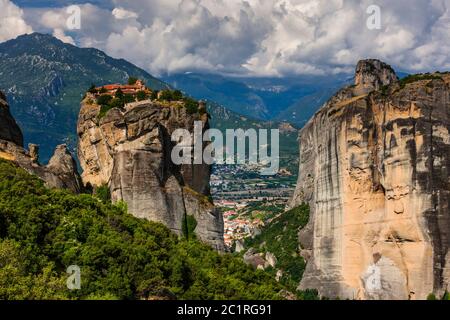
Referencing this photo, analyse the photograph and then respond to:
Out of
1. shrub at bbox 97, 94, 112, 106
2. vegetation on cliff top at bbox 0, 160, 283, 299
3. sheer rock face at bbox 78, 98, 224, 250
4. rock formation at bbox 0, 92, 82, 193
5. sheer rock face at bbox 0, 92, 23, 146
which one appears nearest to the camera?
vegetation on cliff top at bbox 0, 160, 283, 299

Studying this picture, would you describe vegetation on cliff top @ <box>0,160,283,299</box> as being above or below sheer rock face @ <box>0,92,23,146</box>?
below

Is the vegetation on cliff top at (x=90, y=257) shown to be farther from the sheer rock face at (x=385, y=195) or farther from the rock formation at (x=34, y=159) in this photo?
the sheer rock face at (x=385, y=195)

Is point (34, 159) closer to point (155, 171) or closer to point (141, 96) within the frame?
point (155, 171)

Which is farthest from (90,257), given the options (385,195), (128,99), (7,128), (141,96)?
(385,195)

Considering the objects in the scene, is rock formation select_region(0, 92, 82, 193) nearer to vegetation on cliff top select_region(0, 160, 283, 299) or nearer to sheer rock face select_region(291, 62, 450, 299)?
vegetation on cliff top select_region(0, 160, 283, 299)

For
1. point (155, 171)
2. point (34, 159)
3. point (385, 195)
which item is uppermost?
point (34, 159)

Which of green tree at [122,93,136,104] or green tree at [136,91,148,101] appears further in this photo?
green tree at [136,91,148,101]

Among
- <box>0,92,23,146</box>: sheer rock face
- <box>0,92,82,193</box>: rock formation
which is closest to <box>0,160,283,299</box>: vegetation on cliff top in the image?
<box>0,92,82,193</box>: rock formation
